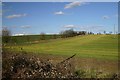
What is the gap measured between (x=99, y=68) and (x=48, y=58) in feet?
6.69

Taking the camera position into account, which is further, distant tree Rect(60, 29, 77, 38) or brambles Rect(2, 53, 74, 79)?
distant tree Rect(60, 29, 77, 38)

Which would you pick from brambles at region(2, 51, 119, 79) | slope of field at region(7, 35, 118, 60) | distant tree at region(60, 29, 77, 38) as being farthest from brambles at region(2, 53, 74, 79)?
distant tree at region(60, 29, 77, 38)

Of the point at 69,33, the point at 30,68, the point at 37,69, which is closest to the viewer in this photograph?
the point at 30,68

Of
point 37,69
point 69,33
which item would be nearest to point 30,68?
point 37,69

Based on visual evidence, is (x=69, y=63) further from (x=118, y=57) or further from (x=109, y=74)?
(x=118, y=57)

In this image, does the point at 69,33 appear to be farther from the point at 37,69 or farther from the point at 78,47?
the point at 37,69

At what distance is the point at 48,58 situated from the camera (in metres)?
10.2

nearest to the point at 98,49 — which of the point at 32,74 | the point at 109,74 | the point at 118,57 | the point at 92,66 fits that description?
the point at 118,57

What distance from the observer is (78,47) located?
1229cm

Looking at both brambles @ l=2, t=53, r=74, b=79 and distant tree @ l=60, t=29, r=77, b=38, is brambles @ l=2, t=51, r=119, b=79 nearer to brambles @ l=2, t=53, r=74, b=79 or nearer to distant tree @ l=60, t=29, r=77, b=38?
brambles @ l=2, t=53, r=74, b=79

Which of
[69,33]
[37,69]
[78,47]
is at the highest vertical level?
[69,33]

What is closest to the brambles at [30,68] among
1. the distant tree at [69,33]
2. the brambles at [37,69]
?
the brambles at [37,69]

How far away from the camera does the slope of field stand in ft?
36.7

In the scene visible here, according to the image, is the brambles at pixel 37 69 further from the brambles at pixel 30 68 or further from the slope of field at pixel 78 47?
the slope of field at pixel 78 47
